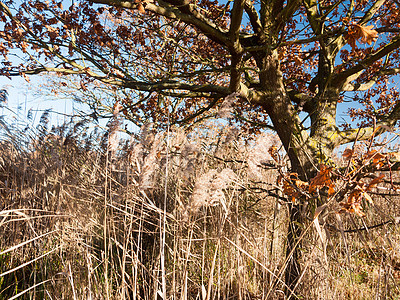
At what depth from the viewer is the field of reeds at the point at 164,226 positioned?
4.79ft

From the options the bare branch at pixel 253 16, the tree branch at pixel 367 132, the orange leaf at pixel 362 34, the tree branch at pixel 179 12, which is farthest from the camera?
the tree branch at pixel 367 132

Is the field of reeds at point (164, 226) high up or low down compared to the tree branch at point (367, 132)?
down

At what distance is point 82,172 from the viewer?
309cm

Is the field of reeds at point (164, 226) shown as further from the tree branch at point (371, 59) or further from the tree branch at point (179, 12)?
the tree branch at point (371, 59)

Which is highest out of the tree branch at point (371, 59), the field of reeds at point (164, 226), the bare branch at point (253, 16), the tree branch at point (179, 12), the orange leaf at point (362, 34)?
the bare branch at point (253, 16)

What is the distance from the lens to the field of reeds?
1461 millimetres

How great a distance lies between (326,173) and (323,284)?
1.00 meters

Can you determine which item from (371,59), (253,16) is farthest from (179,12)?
(371,59)

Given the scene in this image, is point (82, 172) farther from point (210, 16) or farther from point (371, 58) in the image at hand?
point (371, 58)

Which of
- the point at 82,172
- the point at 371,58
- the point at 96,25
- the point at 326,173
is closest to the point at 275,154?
the point at 326,173

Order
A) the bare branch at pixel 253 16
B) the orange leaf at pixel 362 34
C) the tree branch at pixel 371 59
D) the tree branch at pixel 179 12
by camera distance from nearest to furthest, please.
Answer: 1. the orange leaf at pixel 362 34
2. the tree branch at pixel 179 12
3. the tree branch at pixel 371 59
4. the bare branch at pixel 253 16

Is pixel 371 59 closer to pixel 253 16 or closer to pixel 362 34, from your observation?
pixel 362 34

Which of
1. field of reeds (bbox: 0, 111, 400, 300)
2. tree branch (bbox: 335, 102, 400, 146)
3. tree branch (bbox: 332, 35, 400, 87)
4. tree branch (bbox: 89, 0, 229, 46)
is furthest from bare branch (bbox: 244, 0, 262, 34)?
tree branch (bbox: 335, 102, 400, 146)

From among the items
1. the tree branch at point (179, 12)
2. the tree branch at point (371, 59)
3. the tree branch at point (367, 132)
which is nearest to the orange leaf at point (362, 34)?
the tree branch at point (371, 59)
